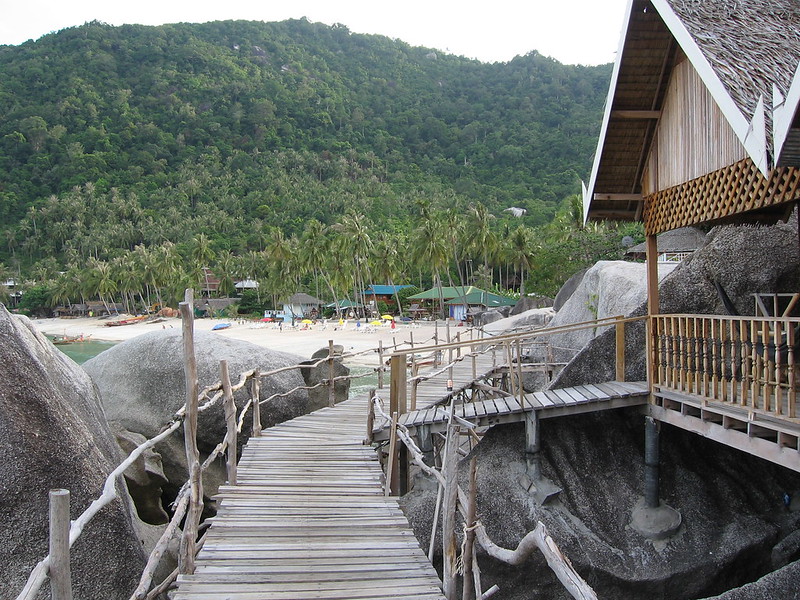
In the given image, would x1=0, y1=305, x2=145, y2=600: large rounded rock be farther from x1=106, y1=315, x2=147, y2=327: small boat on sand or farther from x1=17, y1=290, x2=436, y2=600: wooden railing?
Answer: x1=106, y1=315, x2=147, y2=327: small boat on sand

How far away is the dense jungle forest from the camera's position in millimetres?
67250

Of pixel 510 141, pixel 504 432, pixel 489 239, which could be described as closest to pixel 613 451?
pixel 504 432

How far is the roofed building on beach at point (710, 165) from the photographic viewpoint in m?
5.30

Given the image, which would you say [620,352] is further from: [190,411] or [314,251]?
[314,251]

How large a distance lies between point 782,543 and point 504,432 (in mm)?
3339

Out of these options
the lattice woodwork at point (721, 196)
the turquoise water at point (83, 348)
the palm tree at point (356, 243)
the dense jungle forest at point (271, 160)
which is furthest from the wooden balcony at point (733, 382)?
the palm tree at point (356, 243)

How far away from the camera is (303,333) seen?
1870 inches

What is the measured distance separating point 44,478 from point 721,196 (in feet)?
21.0

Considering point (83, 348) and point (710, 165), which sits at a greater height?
point (710, 165)

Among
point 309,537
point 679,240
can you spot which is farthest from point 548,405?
point 679,240

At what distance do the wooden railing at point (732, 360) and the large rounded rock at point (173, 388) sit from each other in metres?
5.58

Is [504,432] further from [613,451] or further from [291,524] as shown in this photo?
[291,524]

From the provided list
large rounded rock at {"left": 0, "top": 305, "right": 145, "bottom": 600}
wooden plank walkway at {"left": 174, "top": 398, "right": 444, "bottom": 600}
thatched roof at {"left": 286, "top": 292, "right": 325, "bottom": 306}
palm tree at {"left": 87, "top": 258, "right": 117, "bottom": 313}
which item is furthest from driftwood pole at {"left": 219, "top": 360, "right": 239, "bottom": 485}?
palm tree at {"left": 87, "top": 258, "right": 117, "bottom": 313}

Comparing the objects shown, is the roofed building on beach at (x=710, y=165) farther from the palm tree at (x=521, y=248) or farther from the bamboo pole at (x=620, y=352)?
the palm tree at (x=521, y=248)
